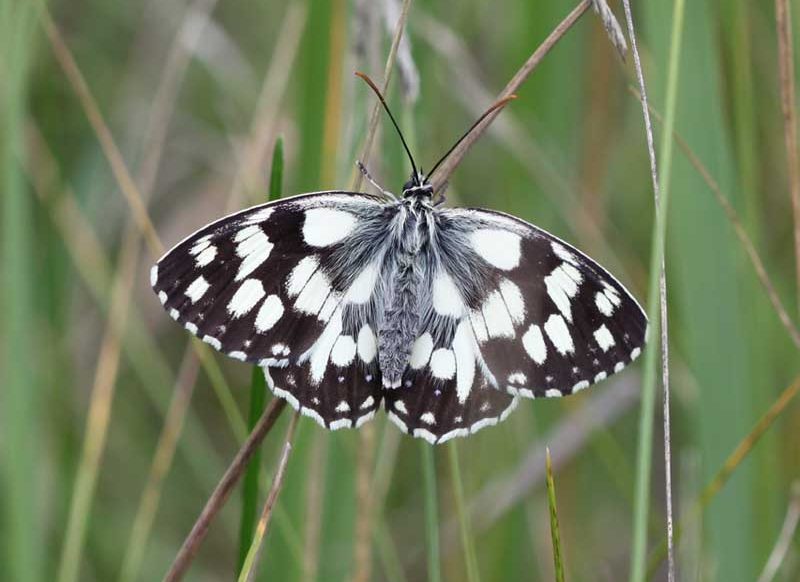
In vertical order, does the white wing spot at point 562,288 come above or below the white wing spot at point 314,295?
below

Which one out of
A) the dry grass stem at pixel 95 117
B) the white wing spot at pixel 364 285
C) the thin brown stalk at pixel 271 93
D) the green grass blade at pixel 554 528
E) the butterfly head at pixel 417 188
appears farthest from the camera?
the thin brown stalk at pixel 271 93

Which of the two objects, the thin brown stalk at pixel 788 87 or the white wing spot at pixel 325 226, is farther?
the white wing spot at pixel 325 226

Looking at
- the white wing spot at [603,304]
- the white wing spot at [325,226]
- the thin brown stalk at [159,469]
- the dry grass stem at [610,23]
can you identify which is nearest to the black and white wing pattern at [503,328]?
the white wing spot at [603,304]

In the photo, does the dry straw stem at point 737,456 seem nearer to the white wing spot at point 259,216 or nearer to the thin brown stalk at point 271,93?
the white wing spot at point 259,216

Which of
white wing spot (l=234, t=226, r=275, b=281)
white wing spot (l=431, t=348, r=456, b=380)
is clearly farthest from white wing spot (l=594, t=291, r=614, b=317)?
white wing spot (l=234, t=226, r=275, b=281)

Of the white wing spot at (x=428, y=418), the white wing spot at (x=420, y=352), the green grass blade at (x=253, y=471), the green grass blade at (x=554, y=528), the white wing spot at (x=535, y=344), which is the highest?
the white wing spot at (x=420, y=352)
